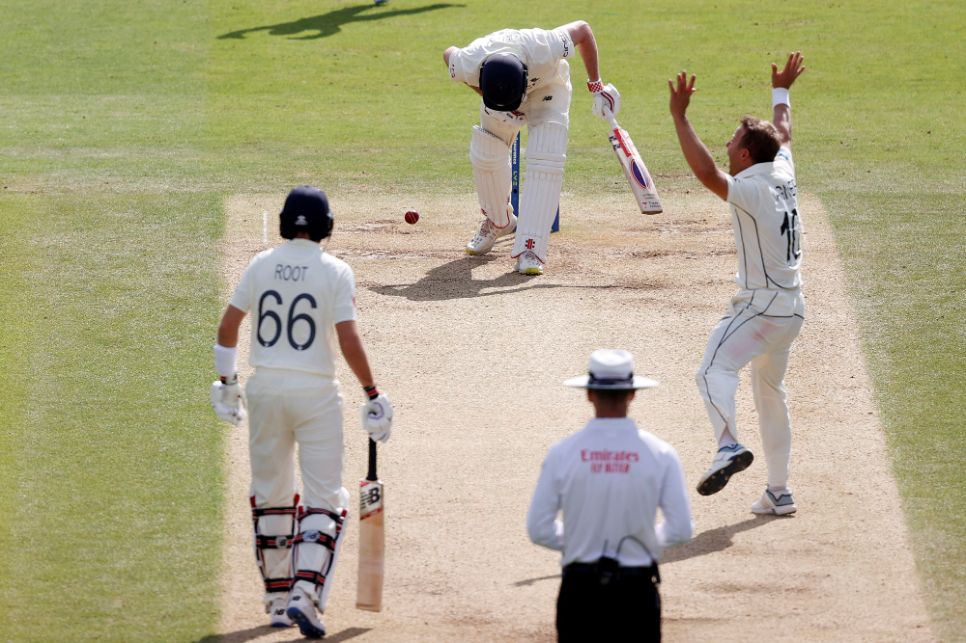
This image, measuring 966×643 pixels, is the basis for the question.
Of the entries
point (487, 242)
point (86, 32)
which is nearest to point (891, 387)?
point (487, 242)

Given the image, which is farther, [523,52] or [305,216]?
[523,52]

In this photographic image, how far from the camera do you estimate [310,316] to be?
7125 millimetres

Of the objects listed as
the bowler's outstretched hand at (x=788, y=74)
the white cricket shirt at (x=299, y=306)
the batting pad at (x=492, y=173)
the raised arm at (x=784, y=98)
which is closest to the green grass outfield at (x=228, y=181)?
the white cricket shirt at (x=299, y=306)

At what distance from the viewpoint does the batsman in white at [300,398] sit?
23.3 feet

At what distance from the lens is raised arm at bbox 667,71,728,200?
802 cm

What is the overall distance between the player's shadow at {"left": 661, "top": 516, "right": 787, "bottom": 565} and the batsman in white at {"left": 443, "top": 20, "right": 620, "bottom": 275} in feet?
16.6

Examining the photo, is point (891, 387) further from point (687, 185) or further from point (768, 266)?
point (687, 185)

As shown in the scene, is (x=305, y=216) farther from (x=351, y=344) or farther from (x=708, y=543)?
(x=708, y=543)

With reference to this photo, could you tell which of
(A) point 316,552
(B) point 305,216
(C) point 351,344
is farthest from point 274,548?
(B) point 305,216

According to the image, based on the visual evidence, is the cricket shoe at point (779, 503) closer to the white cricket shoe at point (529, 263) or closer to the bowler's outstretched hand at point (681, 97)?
the bowler's outstretched hand at point (681, 97)

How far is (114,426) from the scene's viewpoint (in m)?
10.1

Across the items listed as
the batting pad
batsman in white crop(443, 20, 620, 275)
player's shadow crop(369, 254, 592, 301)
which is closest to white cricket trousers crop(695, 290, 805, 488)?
player's shadow crop(369, 254, 592, 301)

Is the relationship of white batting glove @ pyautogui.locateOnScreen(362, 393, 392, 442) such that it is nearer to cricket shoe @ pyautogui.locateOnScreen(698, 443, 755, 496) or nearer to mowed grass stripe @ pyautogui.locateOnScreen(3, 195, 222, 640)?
mowed grass stripe @ pyautogui.locateOnScreen(3, 195, 222, 640)

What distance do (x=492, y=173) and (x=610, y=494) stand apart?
836 centimetres
